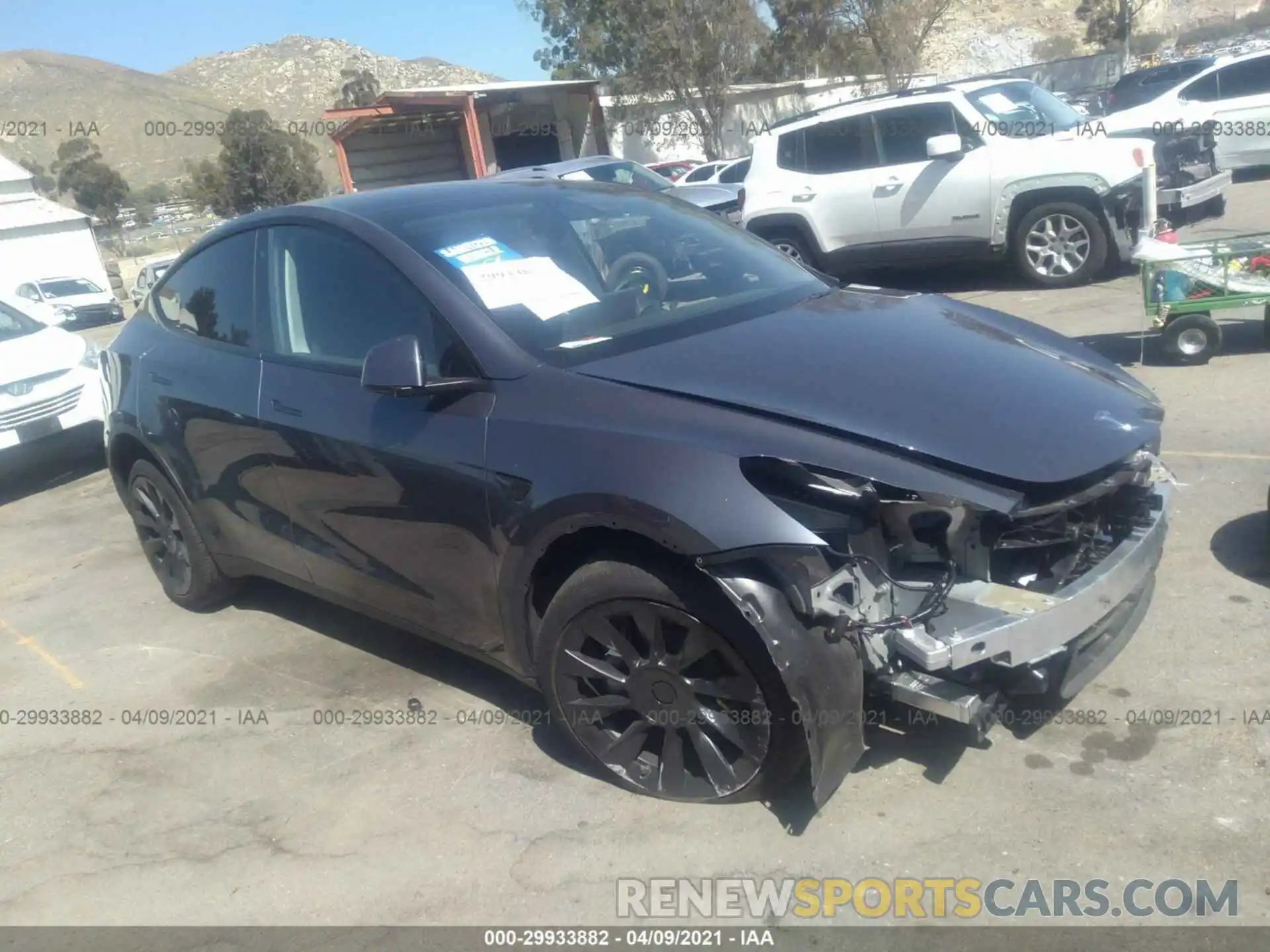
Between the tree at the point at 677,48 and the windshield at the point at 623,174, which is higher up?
the tree at the point at 677,48

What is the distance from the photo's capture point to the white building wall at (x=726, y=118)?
29.5m

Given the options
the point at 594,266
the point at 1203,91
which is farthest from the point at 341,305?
the point at 1203,91

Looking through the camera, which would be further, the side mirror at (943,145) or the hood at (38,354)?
the side mirror at (943,145)

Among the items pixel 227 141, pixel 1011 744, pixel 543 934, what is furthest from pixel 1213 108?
pixel 227 141

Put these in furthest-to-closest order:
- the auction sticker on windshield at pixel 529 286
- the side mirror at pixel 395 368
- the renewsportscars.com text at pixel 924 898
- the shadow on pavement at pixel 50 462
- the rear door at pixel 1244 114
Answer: the rear door at pixel 1244 114, the shadow on pavement at pixel 50 462, the auction sticker on windshield at pixel 529 286, the side mirror at pixel 395 368, the renewsportscars.com text at pixel 924 898

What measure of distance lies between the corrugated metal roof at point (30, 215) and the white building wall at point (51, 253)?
0.09 m

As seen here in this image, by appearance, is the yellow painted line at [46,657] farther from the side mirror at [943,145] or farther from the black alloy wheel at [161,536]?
the side mirror at [943,145]

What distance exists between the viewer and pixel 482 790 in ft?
11.2

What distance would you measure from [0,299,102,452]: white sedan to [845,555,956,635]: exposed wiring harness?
6.23 meters

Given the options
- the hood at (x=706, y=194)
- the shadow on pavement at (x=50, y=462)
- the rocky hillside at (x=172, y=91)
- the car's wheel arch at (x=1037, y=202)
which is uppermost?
the rocky hillside at (x=172, y=91)

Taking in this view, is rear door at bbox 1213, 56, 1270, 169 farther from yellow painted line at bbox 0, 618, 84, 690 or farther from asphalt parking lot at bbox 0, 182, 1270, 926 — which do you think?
yellow painted line at bbox 0, 618, 84, 690

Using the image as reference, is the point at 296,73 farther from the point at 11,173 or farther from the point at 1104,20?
the point at 11,173

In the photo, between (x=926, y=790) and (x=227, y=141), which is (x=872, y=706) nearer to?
(x=926, y=790)

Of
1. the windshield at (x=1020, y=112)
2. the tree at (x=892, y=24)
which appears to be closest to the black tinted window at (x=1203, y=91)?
the windshield at (x=1020, y=112)
